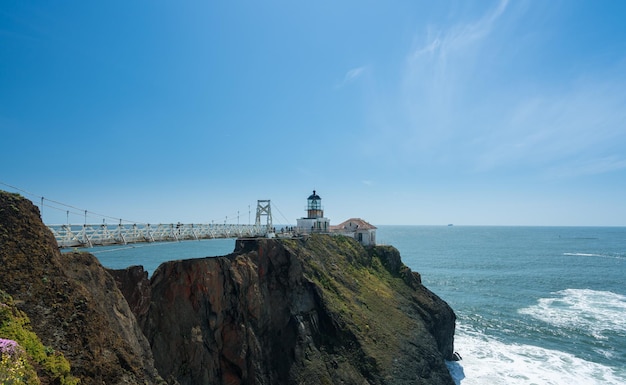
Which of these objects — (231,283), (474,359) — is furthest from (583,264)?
(231,283)

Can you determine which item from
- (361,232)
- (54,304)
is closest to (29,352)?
(54,304)

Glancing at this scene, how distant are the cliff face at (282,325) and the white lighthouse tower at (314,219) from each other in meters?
13.6

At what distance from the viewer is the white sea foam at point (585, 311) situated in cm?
5719

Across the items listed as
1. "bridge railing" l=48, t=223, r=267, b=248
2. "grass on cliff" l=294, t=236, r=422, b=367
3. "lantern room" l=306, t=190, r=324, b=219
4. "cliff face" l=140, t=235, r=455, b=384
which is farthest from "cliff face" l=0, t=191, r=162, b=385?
"lantern room" l=306, t=190, r=324, b=219

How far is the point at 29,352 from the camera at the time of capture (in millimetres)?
13383

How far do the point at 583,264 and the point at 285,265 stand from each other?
4734 inches

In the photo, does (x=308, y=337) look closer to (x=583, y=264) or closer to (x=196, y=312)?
(x=196, y=312)

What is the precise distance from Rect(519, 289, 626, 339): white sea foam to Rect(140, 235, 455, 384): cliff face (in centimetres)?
2533

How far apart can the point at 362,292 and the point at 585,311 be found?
47466mm

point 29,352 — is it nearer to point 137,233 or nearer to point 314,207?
→ point 137,233

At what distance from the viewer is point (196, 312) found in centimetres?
3166

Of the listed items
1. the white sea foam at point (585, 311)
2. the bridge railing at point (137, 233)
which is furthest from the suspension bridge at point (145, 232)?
the white sea foam at point (585, 311)

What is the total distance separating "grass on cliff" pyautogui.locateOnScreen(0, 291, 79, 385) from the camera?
1238 centimetres

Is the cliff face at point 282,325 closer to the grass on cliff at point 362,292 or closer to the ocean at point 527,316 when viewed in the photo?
the grass on cliff at point 362,292
